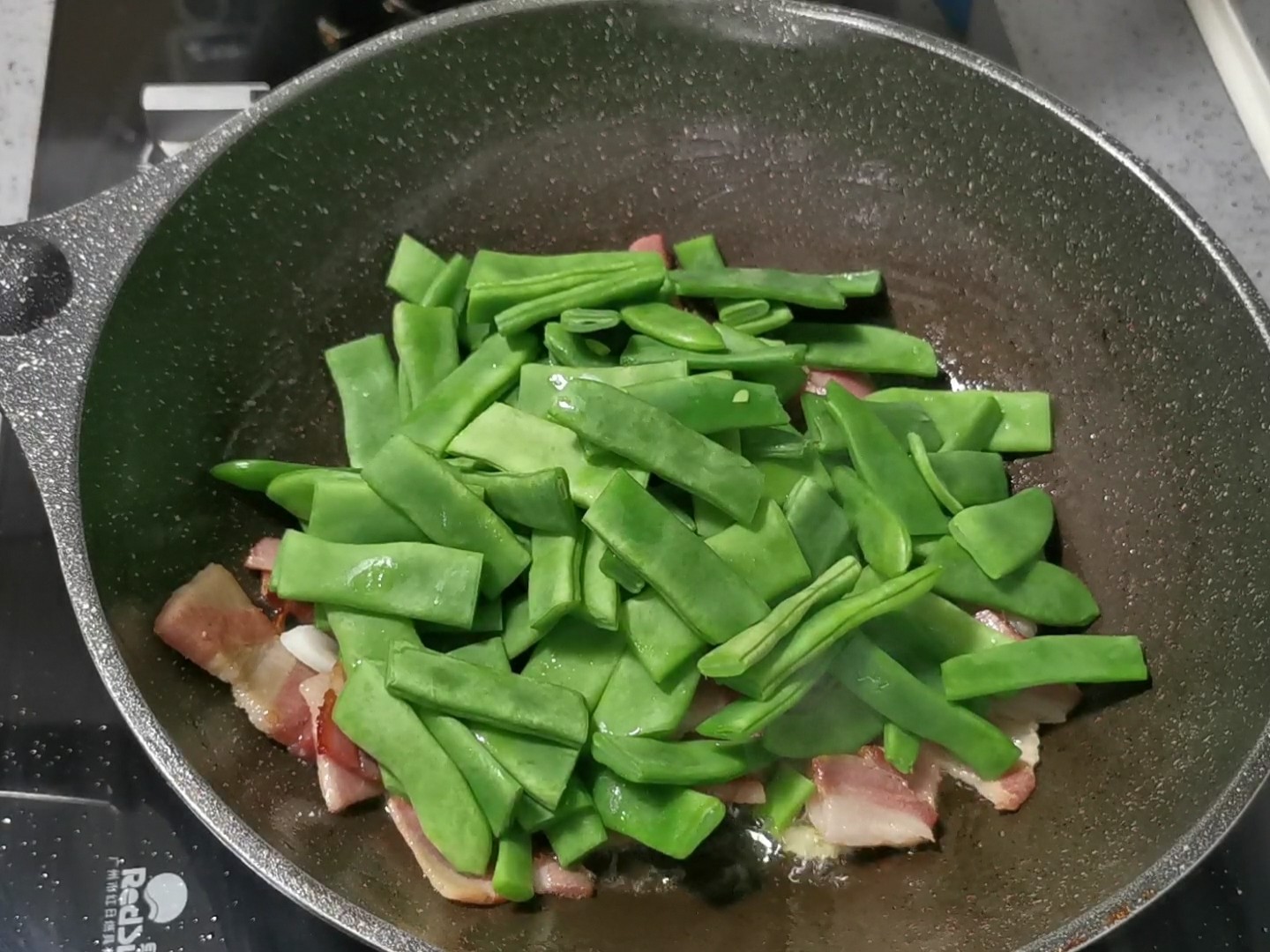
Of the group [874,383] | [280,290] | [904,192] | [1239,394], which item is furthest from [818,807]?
[280,290]

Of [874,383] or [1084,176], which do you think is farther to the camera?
[874,383]

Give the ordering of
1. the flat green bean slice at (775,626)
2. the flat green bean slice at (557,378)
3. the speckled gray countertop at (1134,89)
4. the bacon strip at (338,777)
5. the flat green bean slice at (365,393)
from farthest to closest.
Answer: the speckled gray countertop at (1134,89)
the flat green bean slice at (365,393)
the flat green bean slice at (557,378)
the bacon strip at (338,777)
the flat green bean slice at (775,626)

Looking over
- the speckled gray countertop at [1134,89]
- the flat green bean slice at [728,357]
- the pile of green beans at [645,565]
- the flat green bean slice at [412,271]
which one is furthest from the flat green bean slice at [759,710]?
the speckled gray countertop at [1134,89]

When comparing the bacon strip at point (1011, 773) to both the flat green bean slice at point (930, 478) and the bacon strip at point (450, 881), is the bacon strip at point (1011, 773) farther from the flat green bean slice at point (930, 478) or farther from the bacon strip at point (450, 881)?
the bacon strip at point (450, 881)

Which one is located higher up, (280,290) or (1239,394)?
(1239,394)

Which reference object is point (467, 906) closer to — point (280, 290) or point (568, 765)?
point (568, 765)

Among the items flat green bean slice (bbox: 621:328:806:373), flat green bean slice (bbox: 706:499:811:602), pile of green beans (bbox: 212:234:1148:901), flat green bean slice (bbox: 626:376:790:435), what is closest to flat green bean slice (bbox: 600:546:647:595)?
pile of green beans (bbox: 212:234:1148:901)
